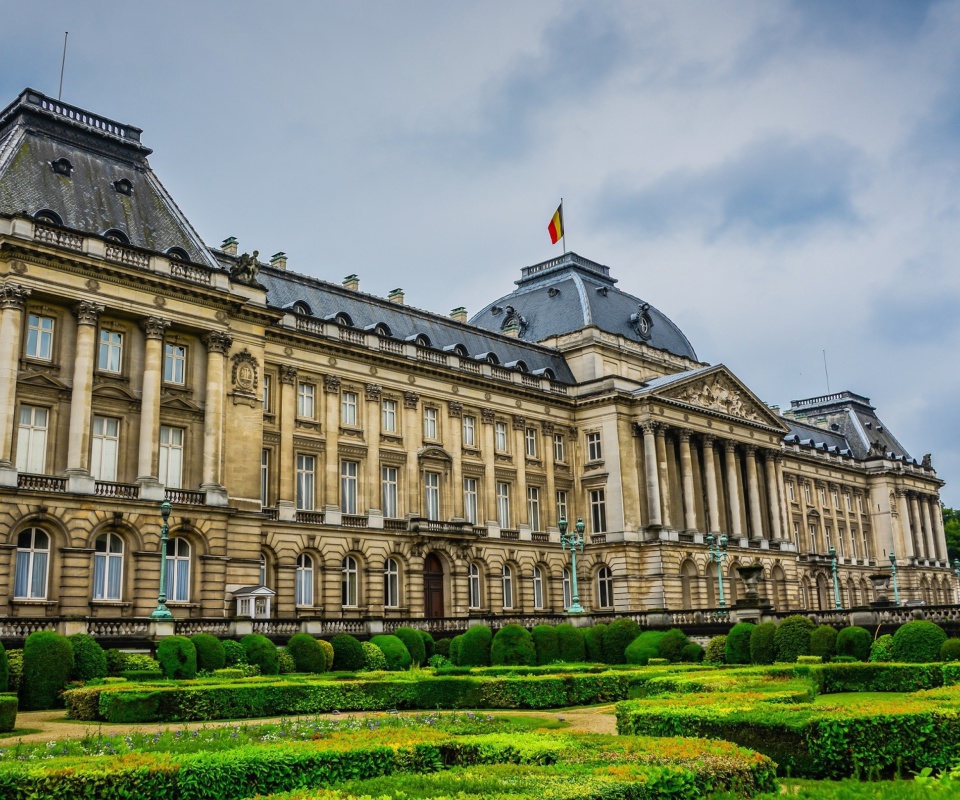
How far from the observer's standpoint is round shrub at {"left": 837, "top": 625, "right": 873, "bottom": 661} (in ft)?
116

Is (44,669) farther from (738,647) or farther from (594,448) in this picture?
(594,448)

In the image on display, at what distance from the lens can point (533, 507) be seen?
64.1m

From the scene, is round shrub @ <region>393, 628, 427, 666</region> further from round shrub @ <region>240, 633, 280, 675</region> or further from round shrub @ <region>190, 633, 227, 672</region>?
round shrub @ <region>190, 633, 227, 672</region>

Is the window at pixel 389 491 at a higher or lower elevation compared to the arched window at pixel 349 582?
higher

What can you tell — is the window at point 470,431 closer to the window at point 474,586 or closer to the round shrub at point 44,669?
the window at point 474,586

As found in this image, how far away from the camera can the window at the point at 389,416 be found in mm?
55594

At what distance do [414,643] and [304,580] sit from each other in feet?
40.0

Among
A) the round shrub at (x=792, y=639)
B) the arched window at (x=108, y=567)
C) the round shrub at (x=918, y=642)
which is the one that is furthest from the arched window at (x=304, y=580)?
the round shrub at (x=918, y=642)

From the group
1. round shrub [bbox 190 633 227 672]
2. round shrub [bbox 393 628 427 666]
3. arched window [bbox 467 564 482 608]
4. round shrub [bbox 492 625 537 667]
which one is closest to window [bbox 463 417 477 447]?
arched window [bbox 467 564 482 608]

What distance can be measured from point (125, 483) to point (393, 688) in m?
18.7

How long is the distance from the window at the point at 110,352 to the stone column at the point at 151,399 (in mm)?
1064

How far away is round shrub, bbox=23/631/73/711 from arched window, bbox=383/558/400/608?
2636 centimetres

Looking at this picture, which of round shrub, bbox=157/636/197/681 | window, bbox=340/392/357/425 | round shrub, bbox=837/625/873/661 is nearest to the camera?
round shrub, bbox=157/636/197/681

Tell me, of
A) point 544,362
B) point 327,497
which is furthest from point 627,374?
point 327,497
